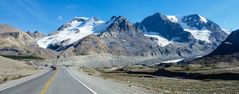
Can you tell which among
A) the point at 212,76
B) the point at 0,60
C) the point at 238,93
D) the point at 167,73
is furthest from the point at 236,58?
the point at 238,93

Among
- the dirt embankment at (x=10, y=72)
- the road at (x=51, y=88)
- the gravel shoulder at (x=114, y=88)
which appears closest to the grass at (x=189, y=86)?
the gravel shoulder at (x=114, y=88)

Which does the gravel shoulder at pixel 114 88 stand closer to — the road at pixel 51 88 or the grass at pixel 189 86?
the road at pixel 51 88

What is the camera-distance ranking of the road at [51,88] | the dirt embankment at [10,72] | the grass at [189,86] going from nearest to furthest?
the road at [51,88] → the grass at [189,86] → the dirt embankment at [10,72]

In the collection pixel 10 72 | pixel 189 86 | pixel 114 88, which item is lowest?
pixel 189 86

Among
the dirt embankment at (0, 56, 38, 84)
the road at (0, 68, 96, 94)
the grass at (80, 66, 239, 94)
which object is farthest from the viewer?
the dirt embankment at (0, 56, 38, 84)

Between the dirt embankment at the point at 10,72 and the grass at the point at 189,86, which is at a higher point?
the dirt embankment at the point at 10,72

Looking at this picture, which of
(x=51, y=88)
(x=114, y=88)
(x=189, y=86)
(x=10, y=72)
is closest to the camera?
(x=51, y=88)

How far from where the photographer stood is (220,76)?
91500 millimetres

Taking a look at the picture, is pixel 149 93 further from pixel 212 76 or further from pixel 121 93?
pixel 212 76

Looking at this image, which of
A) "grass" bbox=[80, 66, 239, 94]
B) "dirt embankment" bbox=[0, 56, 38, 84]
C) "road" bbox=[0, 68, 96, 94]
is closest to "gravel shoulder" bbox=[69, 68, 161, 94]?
"road" bbox=[0, 68, 96, 94]

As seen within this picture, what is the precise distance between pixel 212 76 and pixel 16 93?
7322 centimetres

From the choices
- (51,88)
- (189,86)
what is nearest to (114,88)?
(51,88)

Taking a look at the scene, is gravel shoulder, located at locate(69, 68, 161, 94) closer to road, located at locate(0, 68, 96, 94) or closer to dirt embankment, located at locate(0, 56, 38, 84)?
road, located at locate(0, 68, 96, 94)

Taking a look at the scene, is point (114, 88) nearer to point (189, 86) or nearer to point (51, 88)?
point (51, 88)
